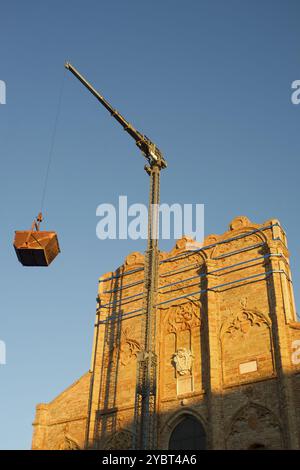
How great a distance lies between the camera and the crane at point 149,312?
76.2 feet

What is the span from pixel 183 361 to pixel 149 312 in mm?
2511

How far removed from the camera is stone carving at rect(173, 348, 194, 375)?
80.3 ft

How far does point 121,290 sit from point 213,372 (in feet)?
24.8

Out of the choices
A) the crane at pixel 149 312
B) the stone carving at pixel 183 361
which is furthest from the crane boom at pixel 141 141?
the stone carving at pixel 183 361

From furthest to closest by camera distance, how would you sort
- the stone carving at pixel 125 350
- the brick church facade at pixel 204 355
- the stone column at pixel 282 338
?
the stone carving at pixel 125 350, the brick church facade at pixel 204 355, the stone column at pixel 282 338

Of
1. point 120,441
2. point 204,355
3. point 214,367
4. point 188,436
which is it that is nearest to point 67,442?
point 120,441

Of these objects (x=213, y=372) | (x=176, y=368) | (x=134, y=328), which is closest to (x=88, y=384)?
(x=134, y=328)

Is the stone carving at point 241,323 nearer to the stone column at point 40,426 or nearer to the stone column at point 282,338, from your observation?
the stone column at point 282,338

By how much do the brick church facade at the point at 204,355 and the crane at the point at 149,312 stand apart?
0.97m

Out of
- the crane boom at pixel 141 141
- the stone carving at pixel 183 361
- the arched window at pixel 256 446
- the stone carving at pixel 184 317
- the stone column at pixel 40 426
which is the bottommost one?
the arched window at pixel 256 446

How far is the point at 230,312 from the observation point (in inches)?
965

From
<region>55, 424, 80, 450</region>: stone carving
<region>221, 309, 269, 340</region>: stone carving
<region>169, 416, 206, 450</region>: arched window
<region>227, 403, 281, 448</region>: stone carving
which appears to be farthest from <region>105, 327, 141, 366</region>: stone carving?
<region>227, 403, 281, 448</region>: stone carving
